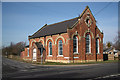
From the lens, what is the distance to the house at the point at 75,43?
1096 inches

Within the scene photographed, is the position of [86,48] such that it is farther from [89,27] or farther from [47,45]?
[47,45]

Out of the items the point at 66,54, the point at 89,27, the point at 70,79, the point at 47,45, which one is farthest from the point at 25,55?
the point at 70,79

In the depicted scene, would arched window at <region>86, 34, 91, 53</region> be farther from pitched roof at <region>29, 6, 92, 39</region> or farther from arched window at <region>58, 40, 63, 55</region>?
arched window at <region>58, 40, 63, 55</region>

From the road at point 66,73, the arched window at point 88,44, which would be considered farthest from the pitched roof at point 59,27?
the road at point 66,73

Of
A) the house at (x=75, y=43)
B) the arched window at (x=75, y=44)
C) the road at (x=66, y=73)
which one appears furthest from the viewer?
the arched window at (x=75, y=44)

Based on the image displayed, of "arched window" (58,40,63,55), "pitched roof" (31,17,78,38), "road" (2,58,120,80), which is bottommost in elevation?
"road" (2,58,120,80)

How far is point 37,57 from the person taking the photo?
30859 millimetres

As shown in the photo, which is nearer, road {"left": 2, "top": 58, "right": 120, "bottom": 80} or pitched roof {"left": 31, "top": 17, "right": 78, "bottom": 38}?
road {"left": 2, "top": 58, "right": 120, "bottom": 80}

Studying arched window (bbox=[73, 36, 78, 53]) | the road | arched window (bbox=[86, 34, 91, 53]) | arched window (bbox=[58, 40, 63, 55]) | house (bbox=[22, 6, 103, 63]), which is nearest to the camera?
the road

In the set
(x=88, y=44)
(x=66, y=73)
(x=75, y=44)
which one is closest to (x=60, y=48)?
(x=75, y=44)

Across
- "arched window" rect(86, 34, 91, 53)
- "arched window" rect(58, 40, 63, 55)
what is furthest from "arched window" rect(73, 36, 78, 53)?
"arched window" rect(86, 34, 91, 53)

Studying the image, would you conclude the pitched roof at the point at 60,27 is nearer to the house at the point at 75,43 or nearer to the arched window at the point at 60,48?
the house at the point at 75,43

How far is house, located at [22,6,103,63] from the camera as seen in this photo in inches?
1096

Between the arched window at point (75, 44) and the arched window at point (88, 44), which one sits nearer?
the arched window at point (75, 44)
